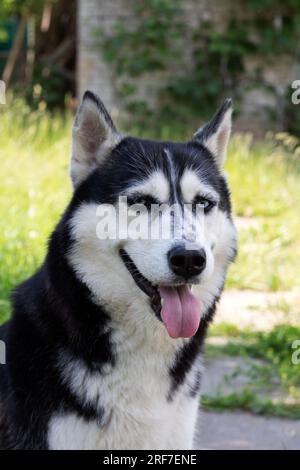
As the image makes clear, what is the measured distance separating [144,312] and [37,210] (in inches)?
149

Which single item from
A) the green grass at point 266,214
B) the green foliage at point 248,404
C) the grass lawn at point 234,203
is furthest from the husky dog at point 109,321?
the green grass at point 266,214

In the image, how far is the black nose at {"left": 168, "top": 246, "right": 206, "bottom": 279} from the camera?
2553 mm

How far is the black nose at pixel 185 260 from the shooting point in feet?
8.38

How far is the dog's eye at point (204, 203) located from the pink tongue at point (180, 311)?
323mm

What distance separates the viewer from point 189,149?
118 inches

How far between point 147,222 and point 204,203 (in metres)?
0.27

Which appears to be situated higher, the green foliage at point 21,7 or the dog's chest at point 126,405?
the green foliage at point 21,7

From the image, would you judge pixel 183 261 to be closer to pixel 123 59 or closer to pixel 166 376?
pixel 166 376

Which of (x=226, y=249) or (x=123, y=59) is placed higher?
(x=123, y=59)

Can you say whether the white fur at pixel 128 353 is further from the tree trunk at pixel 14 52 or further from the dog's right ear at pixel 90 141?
the tree trunk at pixel 14 52

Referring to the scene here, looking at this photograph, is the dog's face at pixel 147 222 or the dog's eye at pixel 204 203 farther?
the dog's eye at pixel 204 203

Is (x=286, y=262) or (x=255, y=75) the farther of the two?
(x=255, y=75)
